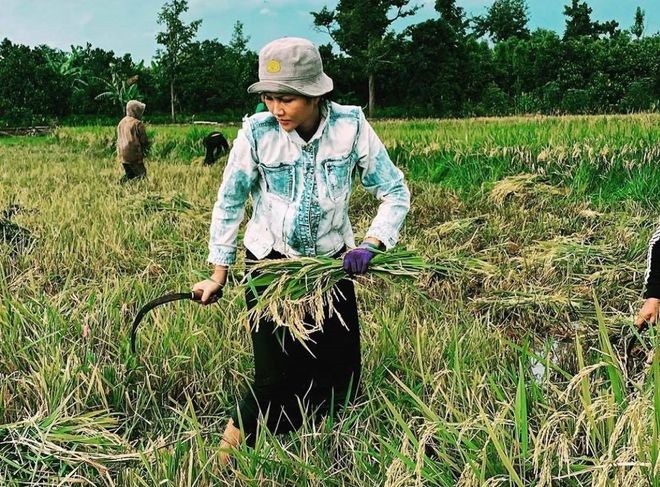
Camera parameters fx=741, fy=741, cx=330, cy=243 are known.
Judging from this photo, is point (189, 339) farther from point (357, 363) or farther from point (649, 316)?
point (649, 316)

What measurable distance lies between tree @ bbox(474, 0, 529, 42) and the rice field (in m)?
51.9

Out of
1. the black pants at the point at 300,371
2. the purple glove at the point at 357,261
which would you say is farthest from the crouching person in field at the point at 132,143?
the purple glove at the point at 357,261

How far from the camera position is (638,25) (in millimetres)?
44125

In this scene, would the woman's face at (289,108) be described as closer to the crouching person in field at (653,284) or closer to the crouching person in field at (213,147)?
the crouching person in field at (653,284)

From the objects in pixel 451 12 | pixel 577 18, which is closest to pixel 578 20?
pixel 577 18

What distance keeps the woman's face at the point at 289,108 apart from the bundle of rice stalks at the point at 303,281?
0.35 m

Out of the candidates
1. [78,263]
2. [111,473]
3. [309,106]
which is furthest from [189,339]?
[78,263]

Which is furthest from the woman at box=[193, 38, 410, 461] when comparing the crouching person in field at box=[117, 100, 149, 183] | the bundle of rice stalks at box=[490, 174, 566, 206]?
the crouching person in field at box=[117, 100, 149, 183]

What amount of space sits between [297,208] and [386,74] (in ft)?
112

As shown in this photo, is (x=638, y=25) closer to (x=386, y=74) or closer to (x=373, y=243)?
(x=386, y=74)

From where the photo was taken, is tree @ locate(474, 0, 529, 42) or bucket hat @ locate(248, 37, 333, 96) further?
tree @ locate(474, 0, 529, 42)

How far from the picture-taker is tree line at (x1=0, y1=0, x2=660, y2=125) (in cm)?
3011

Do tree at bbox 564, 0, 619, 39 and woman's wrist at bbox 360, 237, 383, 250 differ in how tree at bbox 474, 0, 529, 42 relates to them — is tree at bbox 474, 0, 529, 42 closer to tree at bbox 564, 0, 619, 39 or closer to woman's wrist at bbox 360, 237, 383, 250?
tree at bbox 564, 0, 619, 39

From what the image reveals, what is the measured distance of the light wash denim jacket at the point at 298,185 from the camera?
1.92 metres
